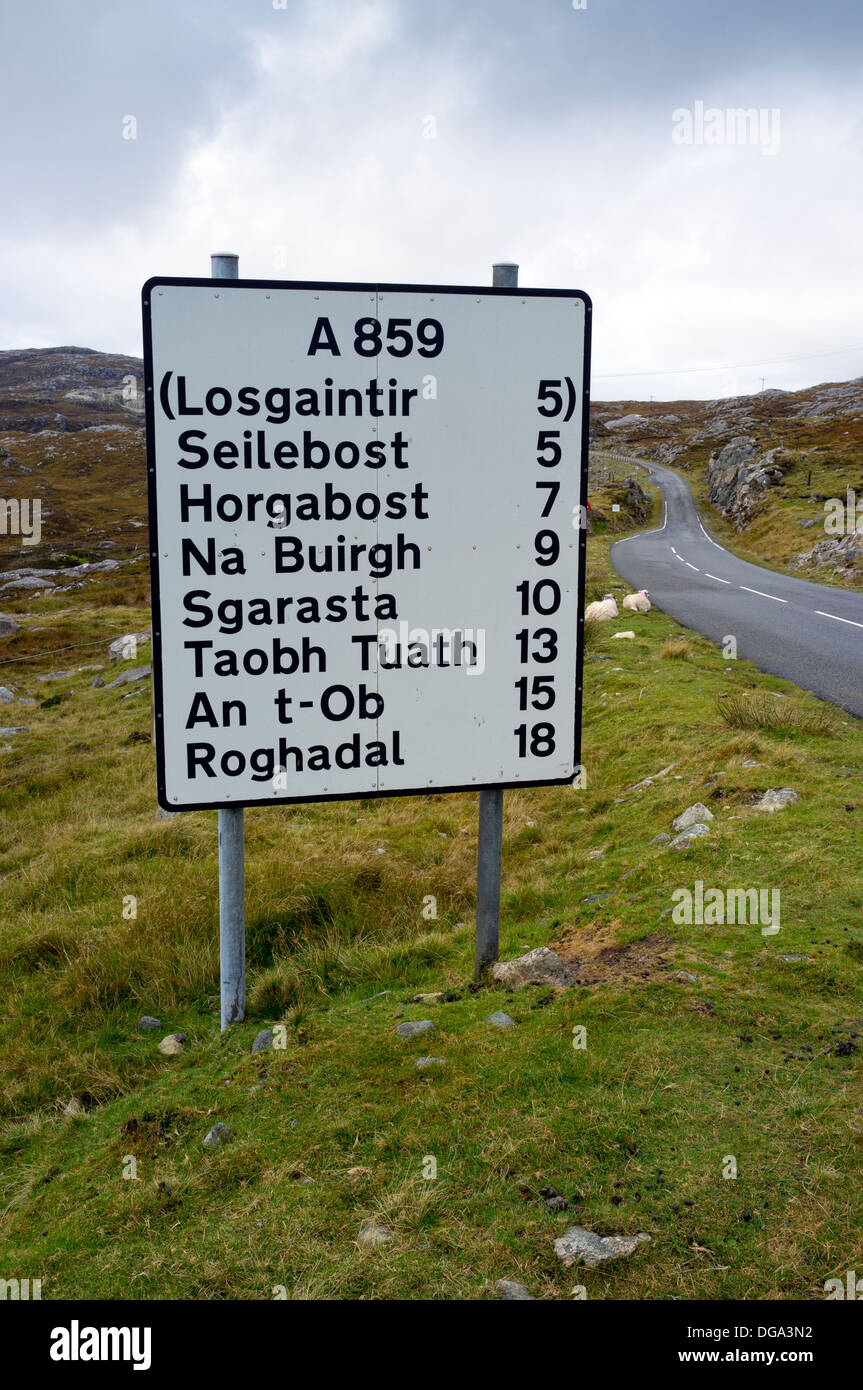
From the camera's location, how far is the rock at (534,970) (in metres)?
4.27

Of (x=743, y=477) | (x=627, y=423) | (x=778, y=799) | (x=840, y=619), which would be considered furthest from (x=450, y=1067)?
(x=627, y=423)

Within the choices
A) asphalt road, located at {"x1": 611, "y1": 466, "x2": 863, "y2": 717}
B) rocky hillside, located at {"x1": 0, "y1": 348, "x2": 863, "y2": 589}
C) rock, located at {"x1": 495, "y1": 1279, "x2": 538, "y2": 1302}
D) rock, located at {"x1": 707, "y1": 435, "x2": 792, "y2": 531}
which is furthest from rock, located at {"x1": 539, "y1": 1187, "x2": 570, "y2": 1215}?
rock, located at {"x1": 707, "y1": 435, "x2": 792, "y2": 531}

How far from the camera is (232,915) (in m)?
4.43

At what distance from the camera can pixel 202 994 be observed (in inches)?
200

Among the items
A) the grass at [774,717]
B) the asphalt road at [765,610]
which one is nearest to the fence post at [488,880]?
the grass at [774,717]

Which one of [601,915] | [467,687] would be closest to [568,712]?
[467,687]

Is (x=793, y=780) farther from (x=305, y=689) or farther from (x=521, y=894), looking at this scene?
(x=305, y=689)

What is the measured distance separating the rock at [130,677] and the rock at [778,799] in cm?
1423

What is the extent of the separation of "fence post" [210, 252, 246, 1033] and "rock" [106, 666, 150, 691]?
46.1 ft

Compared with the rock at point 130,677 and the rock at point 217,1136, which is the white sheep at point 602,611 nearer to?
the rock at point 130,677

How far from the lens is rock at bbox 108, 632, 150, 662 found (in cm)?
2098

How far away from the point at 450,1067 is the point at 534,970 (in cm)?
90

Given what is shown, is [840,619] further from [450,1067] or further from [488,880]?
[450,1067]
